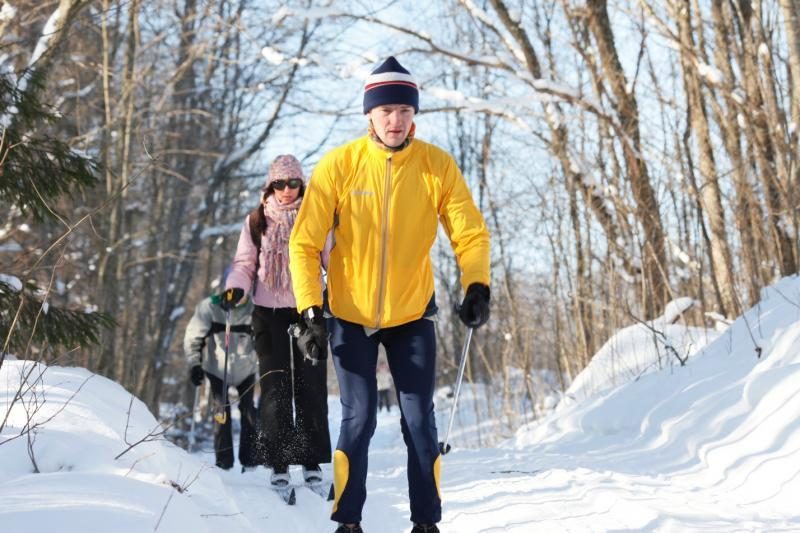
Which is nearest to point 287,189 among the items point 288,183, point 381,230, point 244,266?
point 288,183

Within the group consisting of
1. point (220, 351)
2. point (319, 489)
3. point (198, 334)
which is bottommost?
point (319, 489)

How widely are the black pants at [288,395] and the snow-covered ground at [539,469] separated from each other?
10.9 inches

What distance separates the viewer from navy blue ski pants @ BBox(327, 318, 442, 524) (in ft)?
11.1

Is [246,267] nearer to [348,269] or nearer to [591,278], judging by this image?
[348,269]

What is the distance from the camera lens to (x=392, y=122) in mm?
3451

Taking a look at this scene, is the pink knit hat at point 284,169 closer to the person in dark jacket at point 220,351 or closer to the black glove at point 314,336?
the person in dark jacket at point 220,351

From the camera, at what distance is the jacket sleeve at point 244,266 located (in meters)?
5.07

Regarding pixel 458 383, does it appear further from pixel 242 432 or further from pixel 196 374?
pixel 196 374

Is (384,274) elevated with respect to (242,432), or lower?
elevated

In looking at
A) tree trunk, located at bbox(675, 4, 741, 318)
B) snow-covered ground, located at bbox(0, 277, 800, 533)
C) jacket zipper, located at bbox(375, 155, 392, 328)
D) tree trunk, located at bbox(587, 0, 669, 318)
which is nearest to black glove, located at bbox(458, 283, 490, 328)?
jacket zipper, located at bbox(375, 155, 392, 328)

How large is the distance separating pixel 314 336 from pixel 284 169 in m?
1.96

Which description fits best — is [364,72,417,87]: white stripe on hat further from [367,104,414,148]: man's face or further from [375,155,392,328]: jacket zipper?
[375,155,392,328]: jacket zipper

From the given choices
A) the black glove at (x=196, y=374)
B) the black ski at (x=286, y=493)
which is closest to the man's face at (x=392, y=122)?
the black ski at (x=286, y=493)

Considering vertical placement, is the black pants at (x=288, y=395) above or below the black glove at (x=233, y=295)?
below
